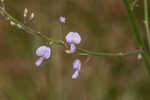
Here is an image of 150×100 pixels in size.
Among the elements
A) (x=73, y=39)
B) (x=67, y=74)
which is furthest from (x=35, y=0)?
(x=73, y=39)

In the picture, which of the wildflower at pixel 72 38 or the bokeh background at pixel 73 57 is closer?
the wildflower at pixel 72 38

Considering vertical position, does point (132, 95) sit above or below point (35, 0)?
below

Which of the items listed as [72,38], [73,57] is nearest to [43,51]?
[72,38]

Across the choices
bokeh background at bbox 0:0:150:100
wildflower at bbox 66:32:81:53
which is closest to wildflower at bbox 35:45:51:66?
wildflower at bbox 66:32:81:53

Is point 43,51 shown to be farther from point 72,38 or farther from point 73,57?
point 73,57

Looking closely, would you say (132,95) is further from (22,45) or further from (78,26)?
(22,45)

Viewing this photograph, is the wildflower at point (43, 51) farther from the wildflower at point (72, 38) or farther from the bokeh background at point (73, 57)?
the bokeh background at point (73, 57)

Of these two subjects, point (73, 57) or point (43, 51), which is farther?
point (73, 57)


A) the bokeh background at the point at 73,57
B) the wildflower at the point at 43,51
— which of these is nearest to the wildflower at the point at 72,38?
the wildflower at the point at 43,51
